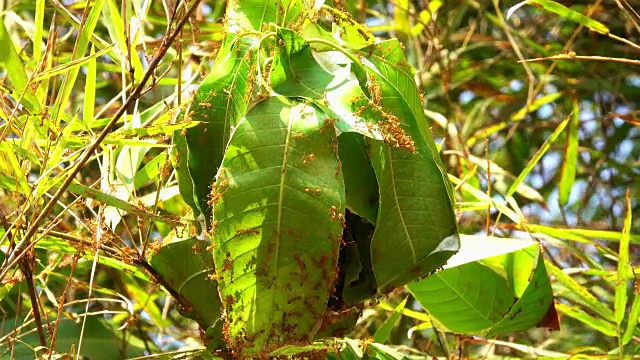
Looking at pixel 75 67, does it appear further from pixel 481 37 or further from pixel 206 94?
pixel 481 37

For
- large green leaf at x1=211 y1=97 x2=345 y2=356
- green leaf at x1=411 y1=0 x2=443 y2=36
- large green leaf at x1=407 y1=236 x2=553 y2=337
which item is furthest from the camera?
green leaf at x1=411 y1=0 x2=443 y2=36

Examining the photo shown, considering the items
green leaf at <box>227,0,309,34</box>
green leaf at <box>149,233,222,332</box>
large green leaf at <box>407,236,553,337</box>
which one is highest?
green leaf at <box>227,0,309,34</box>

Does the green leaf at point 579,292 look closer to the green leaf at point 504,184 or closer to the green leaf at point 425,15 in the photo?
the green leaf at point 504,184

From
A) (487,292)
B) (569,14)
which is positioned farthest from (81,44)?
(569,14)

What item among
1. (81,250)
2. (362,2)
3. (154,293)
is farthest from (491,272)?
(362,2)

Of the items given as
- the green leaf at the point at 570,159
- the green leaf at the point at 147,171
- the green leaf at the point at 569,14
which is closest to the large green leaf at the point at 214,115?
the green leaf at the point at 147,171

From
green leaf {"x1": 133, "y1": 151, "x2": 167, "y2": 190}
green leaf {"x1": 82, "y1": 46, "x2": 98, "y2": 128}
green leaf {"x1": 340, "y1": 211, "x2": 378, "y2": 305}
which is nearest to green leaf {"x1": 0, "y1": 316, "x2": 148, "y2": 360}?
green leaf {"x1": 133, "y1": 151, "x2": 167, "y2": 190}

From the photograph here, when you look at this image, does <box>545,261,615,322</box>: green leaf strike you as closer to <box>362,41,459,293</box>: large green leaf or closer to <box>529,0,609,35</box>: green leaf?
<box>529,0,609,35</box>: green leaf

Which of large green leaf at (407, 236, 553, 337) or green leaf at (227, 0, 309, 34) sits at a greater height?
green leaf at (227, 0, 309, 34)
